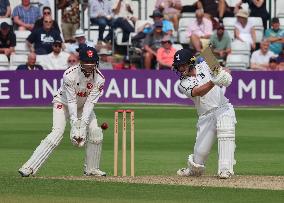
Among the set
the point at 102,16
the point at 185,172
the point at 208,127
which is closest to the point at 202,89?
the point at 208,127

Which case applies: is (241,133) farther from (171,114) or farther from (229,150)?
(229,150)

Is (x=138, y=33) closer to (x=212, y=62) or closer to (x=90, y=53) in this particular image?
(x=90, y=53)

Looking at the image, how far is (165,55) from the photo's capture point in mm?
25531

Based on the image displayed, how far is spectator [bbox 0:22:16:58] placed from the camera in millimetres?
25809

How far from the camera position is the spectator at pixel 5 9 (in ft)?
88.8

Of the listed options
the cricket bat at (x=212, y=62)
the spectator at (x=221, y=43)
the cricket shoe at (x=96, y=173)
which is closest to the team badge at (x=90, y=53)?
the cricket bat at (x=212, y=62)

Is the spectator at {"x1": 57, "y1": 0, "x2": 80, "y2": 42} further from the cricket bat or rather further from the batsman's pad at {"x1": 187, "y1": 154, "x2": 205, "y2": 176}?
the cricket bat

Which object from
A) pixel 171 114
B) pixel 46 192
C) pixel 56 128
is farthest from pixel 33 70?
pixel 46 192

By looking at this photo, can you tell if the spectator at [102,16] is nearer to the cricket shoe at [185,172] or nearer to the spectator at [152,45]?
the spectator at [152,45]

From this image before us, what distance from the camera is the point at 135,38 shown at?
26688 mm

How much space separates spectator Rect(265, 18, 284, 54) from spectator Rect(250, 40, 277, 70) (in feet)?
1.19

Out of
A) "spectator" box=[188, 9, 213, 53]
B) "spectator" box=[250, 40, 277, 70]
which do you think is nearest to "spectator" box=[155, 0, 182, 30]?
"spectator" box=[188, 9, 213, 53]

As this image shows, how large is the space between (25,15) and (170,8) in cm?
365

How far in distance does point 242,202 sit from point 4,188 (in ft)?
8.52
